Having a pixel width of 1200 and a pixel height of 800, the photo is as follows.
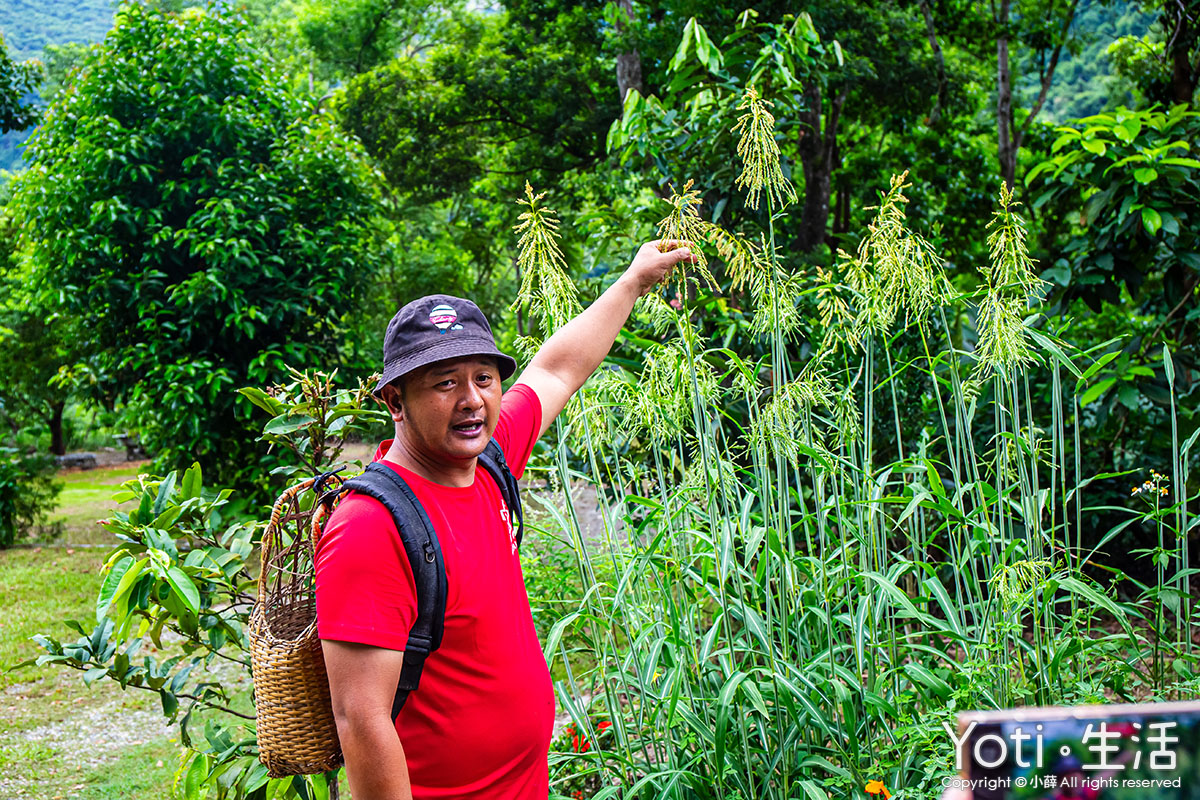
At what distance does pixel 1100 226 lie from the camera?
13.2 ft

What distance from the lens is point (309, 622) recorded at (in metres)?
1.75

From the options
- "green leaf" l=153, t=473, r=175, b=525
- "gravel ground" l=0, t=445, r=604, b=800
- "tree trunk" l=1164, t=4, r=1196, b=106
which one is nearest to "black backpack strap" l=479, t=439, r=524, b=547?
"green leaf" l=153, t=473, r=175, b=525

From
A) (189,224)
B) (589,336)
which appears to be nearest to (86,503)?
(189,224)

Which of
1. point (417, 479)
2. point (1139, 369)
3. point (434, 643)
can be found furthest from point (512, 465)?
point (1139, 369)

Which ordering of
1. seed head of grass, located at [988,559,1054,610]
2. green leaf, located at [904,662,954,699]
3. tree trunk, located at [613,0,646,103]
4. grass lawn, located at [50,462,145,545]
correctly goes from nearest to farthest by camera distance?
seed head of grass, located at [988,559,1054,610], green leaf, located at [904,662,954,699], tree trunk, located at [613,0,646,103], grass lawn, located at [50,462,145,545]

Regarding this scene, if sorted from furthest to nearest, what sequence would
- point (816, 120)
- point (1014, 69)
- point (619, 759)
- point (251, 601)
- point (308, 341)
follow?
point (1014, 69) < point (816, 120) < point (308, 341) < point (251, 601) < point (619, 759)

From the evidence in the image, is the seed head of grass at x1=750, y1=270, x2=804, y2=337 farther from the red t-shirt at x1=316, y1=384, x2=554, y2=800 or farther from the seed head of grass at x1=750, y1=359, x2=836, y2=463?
the red t-shirt at x1=316, y1=384, x2=554, y2=800

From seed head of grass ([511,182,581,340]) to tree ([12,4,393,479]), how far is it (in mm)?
4451

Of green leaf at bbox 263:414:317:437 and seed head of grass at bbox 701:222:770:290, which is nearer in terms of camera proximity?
seed head of grass at bbox 701:222:770:290

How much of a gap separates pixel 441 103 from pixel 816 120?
416 centimetres

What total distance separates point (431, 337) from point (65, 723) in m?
4.42

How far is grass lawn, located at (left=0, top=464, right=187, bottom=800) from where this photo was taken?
13.0ft

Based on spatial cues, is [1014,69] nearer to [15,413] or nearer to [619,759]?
[619,759]

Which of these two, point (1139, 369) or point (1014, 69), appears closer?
point (1139, 369)
